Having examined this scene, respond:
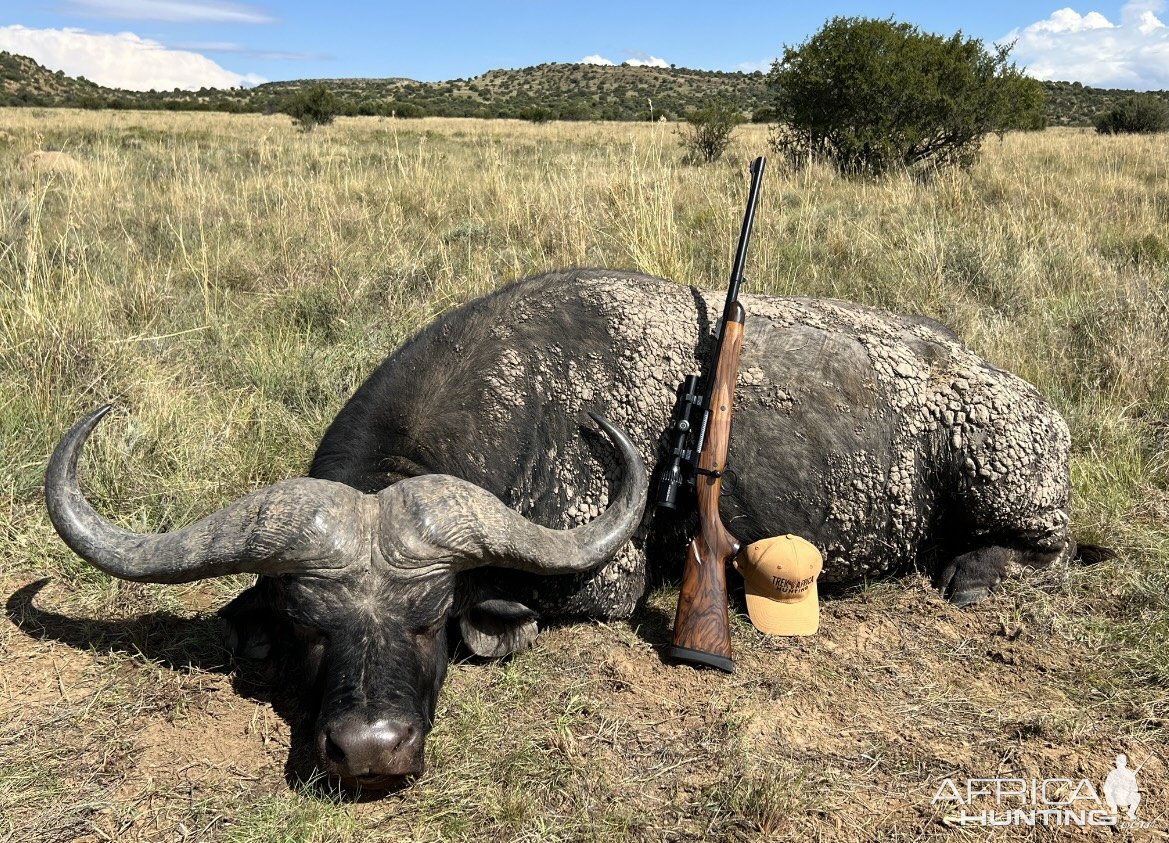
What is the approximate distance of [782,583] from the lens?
10.9ft

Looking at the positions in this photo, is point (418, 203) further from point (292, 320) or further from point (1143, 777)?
point (1143, 777)

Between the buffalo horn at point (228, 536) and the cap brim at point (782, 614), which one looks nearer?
the buffalo horn at point (228, 536)

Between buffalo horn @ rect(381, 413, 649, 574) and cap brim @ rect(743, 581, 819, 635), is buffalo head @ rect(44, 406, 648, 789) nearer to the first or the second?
buffalo horn @ rect(381, 413, 649, 574)

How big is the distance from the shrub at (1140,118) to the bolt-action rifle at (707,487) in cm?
3291

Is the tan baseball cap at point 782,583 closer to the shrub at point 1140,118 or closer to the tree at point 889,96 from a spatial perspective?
the tree at point 889,96

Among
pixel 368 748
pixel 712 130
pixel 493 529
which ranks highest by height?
pixel 712 130

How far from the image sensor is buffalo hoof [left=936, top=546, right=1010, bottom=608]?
3734mm

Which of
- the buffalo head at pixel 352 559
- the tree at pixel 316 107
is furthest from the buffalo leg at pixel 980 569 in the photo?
the tree at pixel 316 107

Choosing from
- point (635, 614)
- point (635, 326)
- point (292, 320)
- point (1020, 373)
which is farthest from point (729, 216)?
point (635, 614)

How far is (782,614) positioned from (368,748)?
5.99 ft

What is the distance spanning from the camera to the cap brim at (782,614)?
3348 millimetres

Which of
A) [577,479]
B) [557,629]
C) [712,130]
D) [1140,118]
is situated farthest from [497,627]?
[1140,118]

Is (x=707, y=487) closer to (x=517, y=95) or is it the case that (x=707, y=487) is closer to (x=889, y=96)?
(x=889, y=96)

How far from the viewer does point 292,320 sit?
644 centimetres
